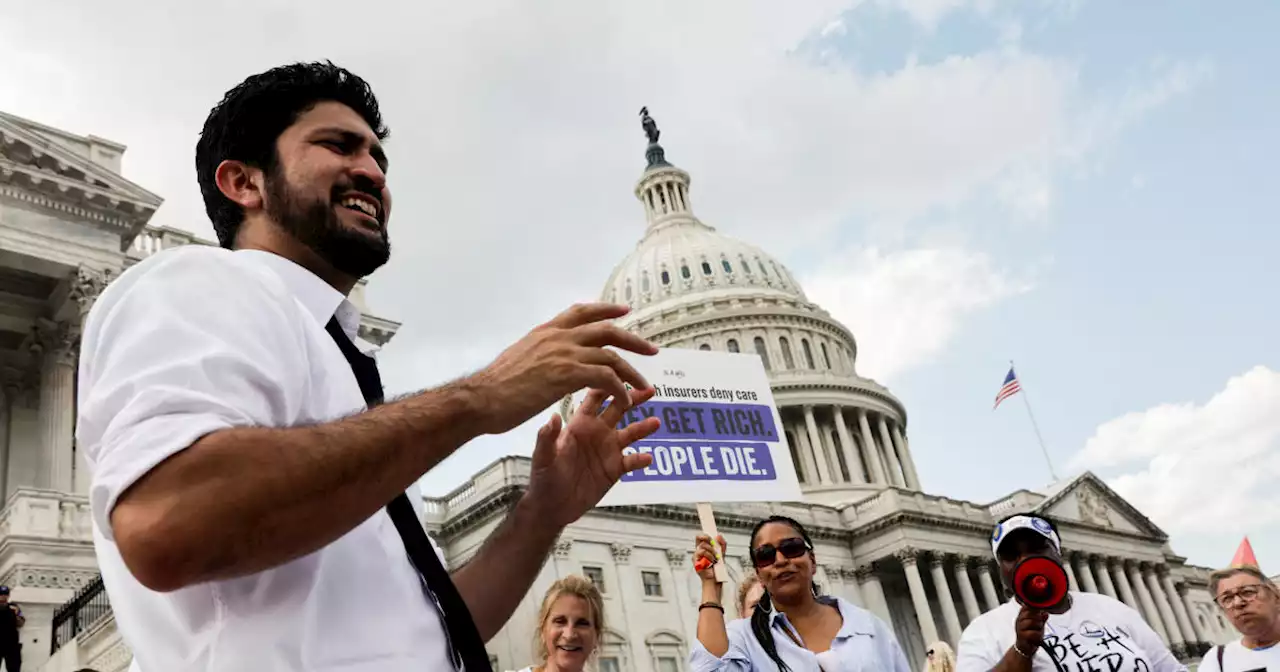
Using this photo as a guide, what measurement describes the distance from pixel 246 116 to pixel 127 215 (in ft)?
77.8

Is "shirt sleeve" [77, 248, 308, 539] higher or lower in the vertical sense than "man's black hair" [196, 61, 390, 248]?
lower

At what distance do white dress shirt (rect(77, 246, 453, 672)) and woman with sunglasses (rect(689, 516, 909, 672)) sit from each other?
3.80 m

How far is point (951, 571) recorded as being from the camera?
185 feet

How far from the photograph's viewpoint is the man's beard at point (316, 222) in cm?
215

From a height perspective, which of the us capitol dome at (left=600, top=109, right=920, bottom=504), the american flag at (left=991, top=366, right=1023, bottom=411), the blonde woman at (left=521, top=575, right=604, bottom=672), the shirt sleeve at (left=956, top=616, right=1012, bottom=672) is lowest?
the shirt sleeve at (left=956, top=616, right=1012, bottom=672)

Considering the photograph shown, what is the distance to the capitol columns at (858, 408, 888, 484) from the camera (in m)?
71.6

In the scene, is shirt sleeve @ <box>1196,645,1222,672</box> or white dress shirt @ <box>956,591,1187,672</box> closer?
white dress shirt @ <box>956,591,1187,672</box>

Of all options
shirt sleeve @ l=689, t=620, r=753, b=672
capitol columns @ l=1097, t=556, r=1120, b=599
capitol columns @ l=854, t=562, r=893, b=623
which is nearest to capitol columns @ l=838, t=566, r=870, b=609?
capitol columns @ l=854, t=562, r=893, b=623

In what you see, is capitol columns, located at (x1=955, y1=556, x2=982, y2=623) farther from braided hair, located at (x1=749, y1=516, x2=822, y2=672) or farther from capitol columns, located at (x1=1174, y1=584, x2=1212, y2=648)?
braided hair, located at (x1=749, y1=516, x2=822, y2=672)

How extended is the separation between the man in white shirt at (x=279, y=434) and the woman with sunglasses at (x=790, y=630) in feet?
11.6

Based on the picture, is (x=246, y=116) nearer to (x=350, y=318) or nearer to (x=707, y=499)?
(x=350, y=318)

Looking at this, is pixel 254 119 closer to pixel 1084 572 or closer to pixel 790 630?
pixel 790 630

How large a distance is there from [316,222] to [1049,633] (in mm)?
4396

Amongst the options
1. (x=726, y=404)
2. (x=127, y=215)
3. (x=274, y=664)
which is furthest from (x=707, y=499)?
(x=127, y=215)
